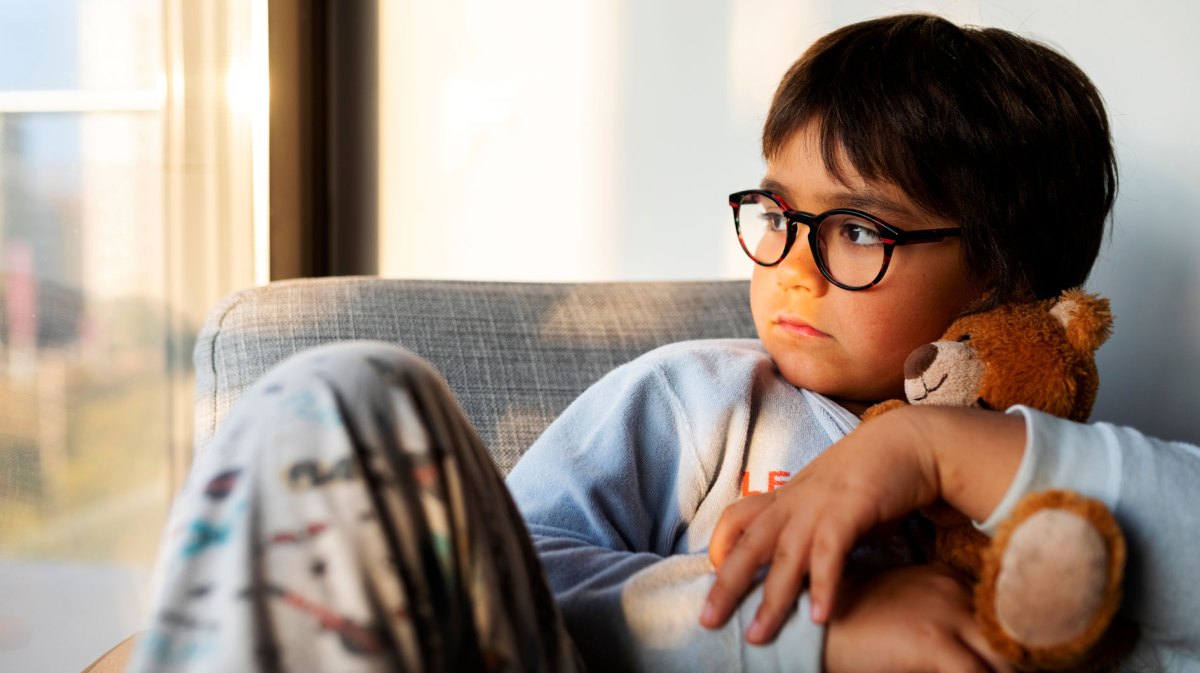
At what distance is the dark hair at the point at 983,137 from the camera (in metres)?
1.02

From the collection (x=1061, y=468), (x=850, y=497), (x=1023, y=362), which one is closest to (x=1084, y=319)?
(x=1023, y=362)

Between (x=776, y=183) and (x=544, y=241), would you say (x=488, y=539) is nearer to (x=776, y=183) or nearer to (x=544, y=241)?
(x=776, y=183)

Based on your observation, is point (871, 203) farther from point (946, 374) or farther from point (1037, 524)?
point (1037, 524)

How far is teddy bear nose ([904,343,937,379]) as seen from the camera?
0.87 metres

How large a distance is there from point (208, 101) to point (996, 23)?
1236 mm

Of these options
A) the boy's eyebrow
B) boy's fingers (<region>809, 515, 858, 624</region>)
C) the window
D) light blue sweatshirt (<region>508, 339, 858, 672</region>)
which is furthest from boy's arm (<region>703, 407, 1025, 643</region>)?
the window

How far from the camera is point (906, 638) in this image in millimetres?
687

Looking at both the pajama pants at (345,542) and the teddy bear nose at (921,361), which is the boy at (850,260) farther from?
the pajama pants at (345,542)

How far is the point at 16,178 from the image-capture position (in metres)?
1.27

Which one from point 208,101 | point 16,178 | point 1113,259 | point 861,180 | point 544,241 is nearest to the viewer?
point 861,180

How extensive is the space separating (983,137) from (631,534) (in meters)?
0.53

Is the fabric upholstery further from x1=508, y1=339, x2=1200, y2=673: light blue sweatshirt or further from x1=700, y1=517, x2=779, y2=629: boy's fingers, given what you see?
x1=700, y1=517, x2=779, y2=629: boy's fingers

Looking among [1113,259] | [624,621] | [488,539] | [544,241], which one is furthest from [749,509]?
[544,241]

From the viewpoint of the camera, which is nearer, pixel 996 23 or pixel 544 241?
pixel 996 23
